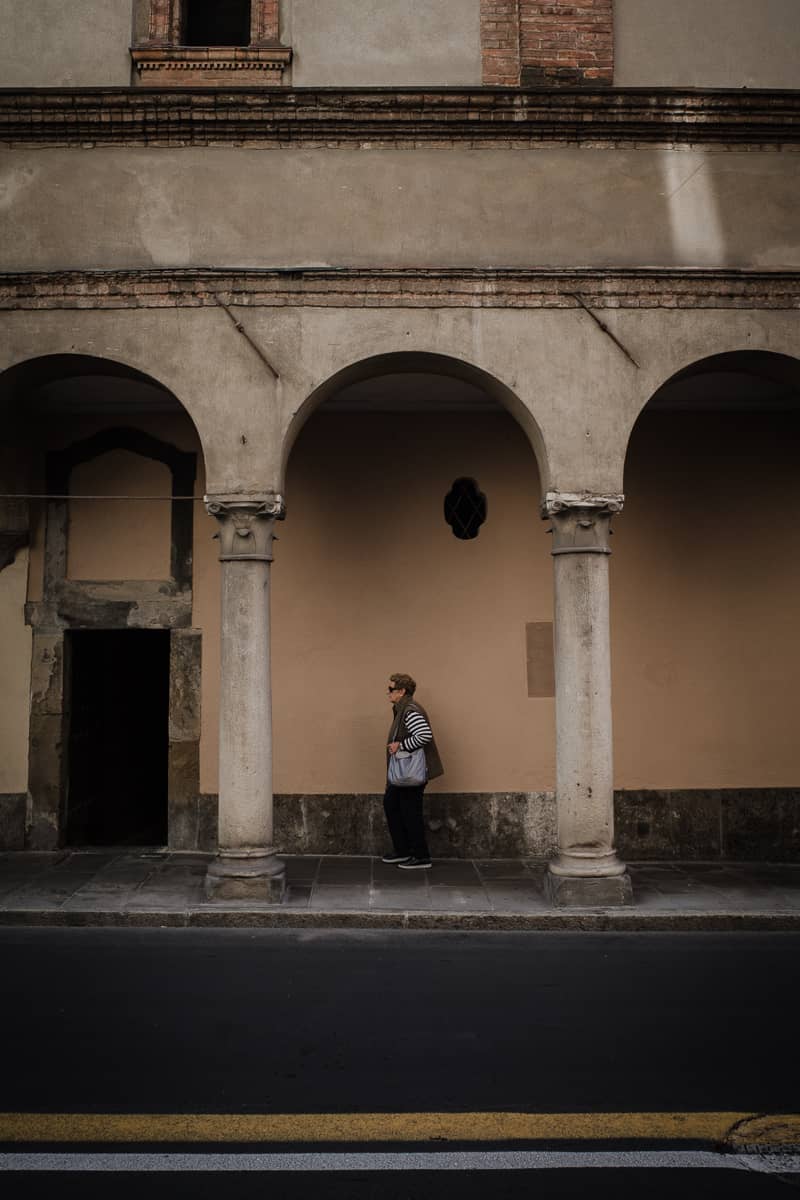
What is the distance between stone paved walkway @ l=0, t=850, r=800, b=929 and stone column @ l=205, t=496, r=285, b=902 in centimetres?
56

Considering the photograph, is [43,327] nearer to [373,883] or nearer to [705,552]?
[373,883]

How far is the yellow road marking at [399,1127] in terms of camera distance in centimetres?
413

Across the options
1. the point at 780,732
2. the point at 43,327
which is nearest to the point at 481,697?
the point at 780,732

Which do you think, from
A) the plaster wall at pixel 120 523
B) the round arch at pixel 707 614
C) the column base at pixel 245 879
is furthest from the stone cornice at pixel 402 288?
the column base at pixel 245 879

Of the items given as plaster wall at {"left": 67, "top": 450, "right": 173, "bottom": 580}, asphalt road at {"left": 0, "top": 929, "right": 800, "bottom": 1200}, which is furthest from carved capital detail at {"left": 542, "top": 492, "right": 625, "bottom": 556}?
plaster wall at {"left": 67, "top": 450, "right": 173, "bottom": 580}

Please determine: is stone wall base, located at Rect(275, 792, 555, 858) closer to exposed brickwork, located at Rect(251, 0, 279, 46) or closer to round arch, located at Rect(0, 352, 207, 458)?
round arch, located at Rect(0, 352, 207, 458)

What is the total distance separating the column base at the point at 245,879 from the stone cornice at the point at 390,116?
6776mm

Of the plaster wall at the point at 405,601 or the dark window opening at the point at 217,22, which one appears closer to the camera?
the dark window opening at the point at 217,22

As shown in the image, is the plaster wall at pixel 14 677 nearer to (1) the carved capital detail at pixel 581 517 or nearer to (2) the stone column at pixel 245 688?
(2) the stone column at pixel 245 688

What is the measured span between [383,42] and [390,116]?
95 centimetres

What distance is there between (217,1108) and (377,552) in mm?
6852

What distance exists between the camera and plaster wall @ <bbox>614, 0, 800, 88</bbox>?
29.8ft

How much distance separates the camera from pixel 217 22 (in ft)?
31.1

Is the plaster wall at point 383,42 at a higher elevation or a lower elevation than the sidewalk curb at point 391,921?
higher
